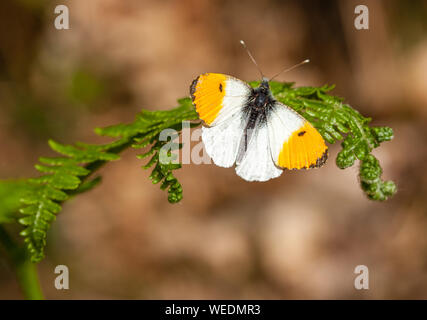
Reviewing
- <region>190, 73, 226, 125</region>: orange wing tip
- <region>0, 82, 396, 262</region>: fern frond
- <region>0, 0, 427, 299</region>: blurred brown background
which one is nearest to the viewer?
<region>0, 82, 396, 262</region>: fern frond

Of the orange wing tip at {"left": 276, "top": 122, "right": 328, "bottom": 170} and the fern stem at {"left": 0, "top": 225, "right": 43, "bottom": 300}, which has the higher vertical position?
the orange wing tip at {"left": 276, "top": 122, "right": 328, "bottom": 170}

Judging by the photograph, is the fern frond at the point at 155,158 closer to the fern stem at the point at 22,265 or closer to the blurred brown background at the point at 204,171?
the fern stem at the point at 22,265

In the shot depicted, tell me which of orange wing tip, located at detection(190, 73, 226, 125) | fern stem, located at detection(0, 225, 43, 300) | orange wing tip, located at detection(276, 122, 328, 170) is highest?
orange wing tip, located at detection(190, 73, 226, 125)

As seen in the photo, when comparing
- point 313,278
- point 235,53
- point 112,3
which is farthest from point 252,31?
point 313,278

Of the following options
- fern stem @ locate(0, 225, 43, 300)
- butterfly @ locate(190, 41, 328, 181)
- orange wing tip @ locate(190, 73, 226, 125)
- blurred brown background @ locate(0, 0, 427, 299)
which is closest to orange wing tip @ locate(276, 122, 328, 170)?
butterfly @ locate(190, 41, 328, 181)

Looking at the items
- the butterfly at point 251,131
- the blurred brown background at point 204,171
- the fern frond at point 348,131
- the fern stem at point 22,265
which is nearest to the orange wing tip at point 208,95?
the butterfly at point 251,131

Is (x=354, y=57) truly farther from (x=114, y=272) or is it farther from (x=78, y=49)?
(x=114, y=272)

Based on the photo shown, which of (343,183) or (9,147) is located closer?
(9,147)

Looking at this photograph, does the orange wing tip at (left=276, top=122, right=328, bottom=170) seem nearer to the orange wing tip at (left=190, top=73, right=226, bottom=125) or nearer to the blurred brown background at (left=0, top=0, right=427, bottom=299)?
the orange wing tip at (left=190, top=73, right=226, bottom=125)
